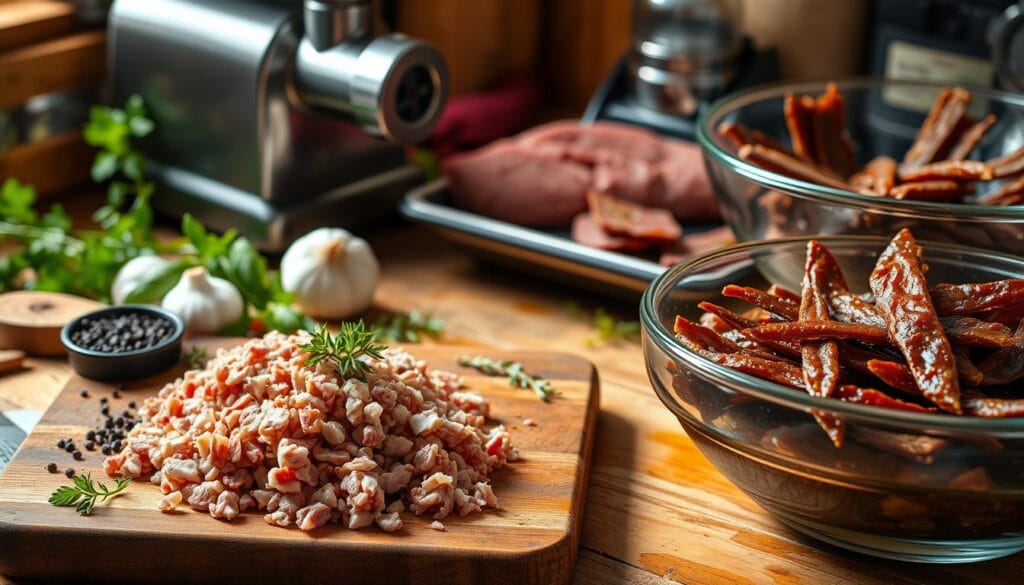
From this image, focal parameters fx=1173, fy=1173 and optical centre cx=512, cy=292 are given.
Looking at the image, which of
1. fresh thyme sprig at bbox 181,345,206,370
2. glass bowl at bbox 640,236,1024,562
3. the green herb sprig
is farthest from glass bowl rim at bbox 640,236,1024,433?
fresh thyme sprig at bbox 181,345,206,370

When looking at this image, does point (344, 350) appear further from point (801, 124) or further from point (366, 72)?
point (801, 124)

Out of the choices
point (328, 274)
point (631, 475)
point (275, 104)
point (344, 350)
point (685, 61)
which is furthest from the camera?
point (685, 61)

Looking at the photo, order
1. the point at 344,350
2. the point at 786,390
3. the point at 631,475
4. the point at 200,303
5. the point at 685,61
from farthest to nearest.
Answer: the point at 685,61 → the point at 200,303 → the point at 631,475 → the point at 344,350 → the point at 786,390

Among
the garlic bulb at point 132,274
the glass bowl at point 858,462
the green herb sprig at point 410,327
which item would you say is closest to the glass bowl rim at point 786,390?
the glass bowl at point 858,462

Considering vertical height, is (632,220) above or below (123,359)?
above

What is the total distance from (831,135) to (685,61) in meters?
0.43

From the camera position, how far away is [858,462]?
1.01 meters

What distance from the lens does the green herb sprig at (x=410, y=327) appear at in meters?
1.64

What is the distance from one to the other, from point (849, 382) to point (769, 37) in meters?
1.12

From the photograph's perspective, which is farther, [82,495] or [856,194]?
[856,194]

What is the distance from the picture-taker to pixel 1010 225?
53.1 inches

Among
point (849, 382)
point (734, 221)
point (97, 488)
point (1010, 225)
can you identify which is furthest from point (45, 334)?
point (1010, 225)

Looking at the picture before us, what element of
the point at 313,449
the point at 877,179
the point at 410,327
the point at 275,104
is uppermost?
the point at 877,179

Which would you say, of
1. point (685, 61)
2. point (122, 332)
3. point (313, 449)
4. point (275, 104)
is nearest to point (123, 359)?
point (122, 332)
